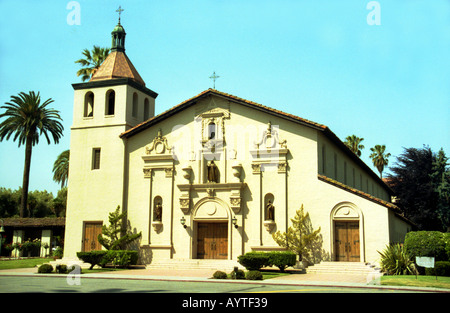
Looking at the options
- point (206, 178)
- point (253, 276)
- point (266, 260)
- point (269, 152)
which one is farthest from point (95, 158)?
point (253, 276)

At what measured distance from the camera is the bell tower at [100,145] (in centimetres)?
3412

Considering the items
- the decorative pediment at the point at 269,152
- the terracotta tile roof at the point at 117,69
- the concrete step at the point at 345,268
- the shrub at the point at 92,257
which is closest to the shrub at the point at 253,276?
the concrete step at the point at 345,268

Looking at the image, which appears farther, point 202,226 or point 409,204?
point 409,204

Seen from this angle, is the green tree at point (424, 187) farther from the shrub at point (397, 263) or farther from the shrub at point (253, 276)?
the shrub at point (253, 276)

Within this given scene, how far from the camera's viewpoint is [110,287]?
18859 mm

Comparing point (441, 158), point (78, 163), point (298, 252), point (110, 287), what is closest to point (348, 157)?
point (298, 252)

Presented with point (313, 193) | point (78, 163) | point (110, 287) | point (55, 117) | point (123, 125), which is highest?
point (55, 117)

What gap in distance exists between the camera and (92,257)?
1190 inches

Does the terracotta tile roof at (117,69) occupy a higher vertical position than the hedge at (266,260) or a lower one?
higher

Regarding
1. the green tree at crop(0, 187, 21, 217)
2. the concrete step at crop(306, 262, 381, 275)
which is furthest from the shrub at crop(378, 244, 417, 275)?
the green tree at crop(0, 187, 21, 217)

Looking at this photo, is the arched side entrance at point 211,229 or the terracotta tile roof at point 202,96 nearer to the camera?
the terracotta tile roof at point 202,96

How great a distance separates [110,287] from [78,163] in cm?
1807

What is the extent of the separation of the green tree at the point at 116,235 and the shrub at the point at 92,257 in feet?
5.21
